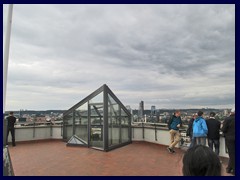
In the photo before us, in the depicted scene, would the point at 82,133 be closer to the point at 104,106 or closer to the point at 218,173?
the point at 104,106

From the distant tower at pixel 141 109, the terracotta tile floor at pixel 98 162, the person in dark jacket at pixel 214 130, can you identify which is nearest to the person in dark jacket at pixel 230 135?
the terracotta tile floor at pixel 98 162

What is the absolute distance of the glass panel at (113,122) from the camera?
31.9ft

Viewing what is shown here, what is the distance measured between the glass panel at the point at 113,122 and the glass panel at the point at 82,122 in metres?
1.26

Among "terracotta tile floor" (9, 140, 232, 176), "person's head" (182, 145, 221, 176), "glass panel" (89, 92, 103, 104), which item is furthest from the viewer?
"glass panel" (89, 92, 103, 104)

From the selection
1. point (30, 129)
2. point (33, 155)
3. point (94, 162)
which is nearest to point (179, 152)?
point (94, 162)

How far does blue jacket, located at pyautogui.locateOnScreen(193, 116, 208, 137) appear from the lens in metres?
7.05

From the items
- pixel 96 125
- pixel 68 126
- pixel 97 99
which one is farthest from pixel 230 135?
pixel 68 126

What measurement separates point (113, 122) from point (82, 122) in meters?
1.65

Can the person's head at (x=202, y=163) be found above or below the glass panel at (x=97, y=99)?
below

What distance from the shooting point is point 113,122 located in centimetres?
1002

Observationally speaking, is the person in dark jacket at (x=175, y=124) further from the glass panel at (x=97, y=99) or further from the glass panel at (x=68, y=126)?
the glass panel at (x=68, y=126)

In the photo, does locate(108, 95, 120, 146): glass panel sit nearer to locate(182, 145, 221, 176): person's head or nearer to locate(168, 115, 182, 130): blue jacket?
locate(168, 115, 182, 130): blue jacket

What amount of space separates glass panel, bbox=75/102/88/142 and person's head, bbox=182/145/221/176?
9353 mm

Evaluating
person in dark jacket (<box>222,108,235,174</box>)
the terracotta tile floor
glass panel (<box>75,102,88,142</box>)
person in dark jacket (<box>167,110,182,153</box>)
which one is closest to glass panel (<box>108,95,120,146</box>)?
the terracotta tile floor
